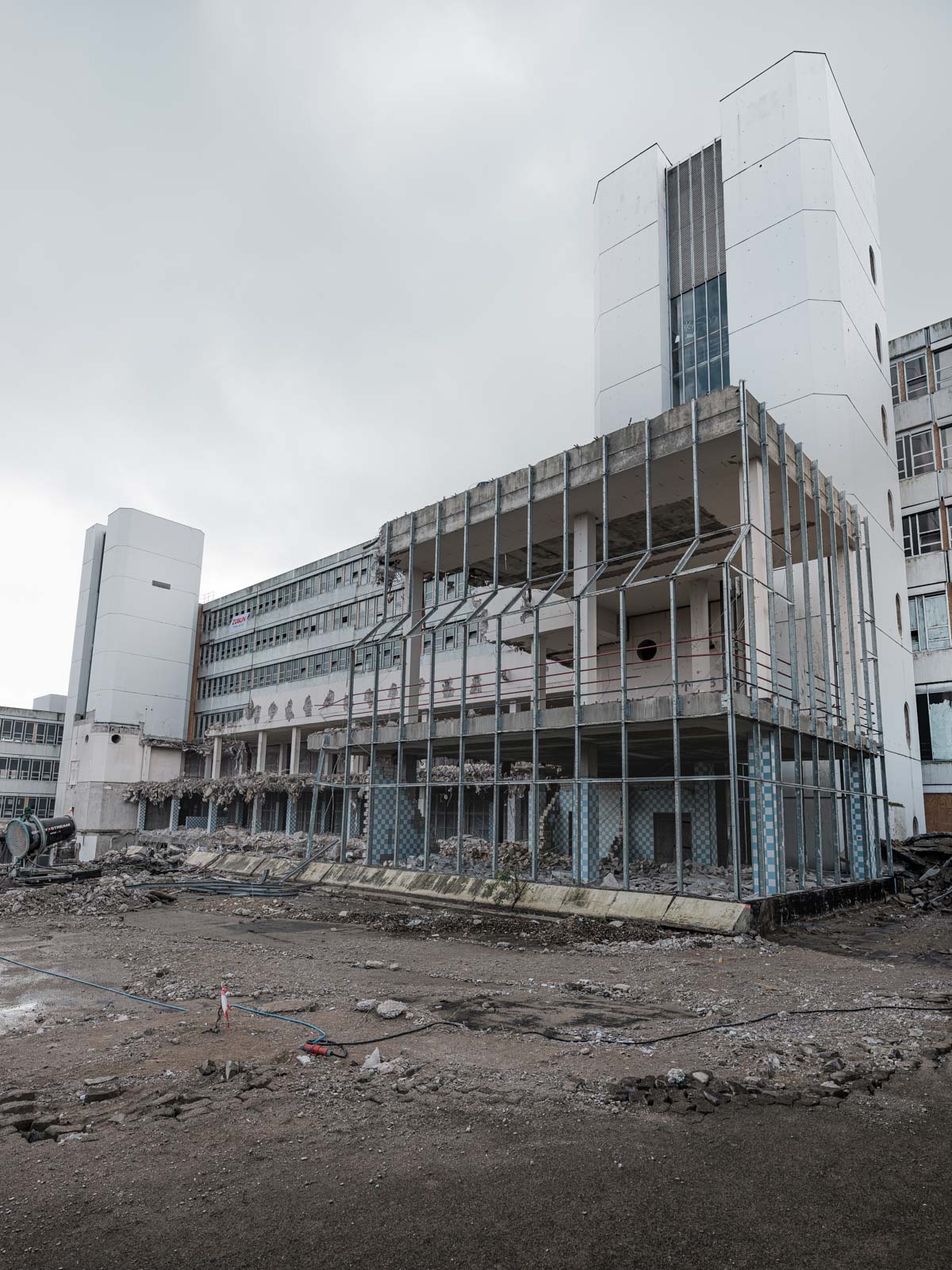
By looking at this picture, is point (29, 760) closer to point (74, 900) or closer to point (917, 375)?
point (74, 900)

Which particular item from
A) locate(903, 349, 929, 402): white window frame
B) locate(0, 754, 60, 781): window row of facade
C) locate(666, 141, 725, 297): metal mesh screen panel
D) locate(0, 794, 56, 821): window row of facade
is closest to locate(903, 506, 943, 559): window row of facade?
locate(903, 349, 929, 402): white window frame

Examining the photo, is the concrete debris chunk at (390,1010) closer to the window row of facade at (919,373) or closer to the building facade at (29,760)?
the window row of facade at (919,373)

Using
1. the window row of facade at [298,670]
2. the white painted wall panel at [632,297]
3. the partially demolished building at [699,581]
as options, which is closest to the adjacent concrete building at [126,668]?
the window row of facade at [298,670]

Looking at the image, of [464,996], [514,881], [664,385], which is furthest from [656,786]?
[464,996]

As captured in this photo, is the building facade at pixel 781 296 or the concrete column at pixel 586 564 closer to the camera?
the concrete column at pixel 586 564

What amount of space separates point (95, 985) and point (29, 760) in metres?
62.8

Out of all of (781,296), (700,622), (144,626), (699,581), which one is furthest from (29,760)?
(781,296)

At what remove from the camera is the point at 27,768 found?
63125 millimetres

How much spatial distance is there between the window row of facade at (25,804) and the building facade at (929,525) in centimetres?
5908

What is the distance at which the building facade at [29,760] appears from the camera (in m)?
61.9

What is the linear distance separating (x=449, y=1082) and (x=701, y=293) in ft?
94.9

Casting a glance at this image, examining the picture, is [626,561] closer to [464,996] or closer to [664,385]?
[664,385]

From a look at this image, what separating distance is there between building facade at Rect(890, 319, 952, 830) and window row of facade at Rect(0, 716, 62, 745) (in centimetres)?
6209

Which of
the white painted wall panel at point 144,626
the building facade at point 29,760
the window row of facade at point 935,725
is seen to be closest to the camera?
the window row of facade at point 935,725
